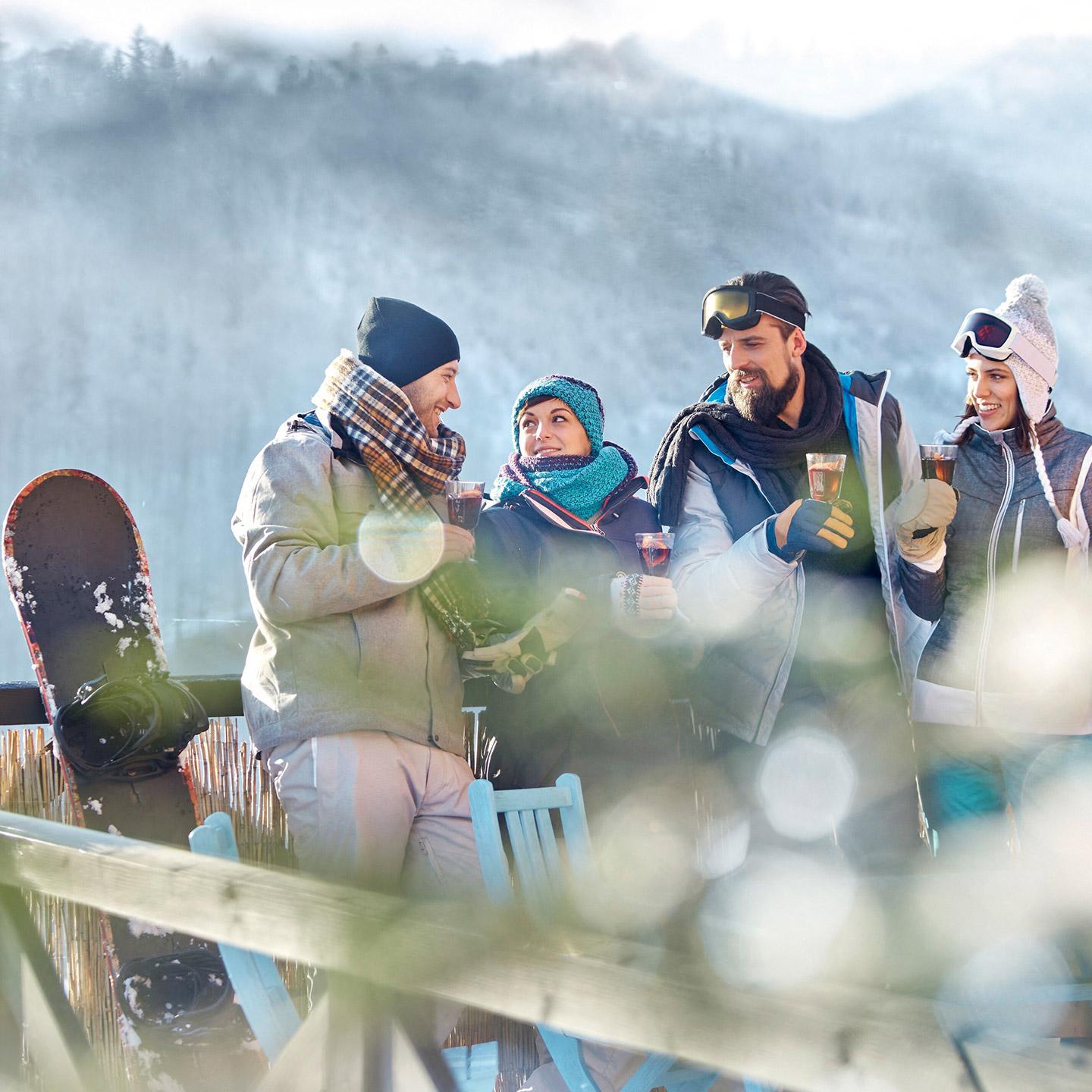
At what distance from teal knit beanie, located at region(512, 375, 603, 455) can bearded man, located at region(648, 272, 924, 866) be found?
25 centimetres

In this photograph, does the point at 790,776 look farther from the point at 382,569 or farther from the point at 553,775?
the point at 382,569

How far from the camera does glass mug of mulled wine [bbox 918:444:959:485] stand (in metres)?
2.36

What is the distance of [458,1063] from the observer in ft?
9.30

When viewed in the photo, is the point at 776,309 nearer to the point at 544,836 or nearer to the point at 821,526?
the point at 821,526

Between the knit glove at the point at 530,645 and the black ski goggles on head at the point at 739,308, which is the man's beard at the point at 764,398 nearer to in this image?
the black ski goggles on head at the point at 739,308

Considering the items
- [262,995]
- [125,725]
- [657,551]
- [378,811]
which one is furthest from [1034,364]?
[125,725]

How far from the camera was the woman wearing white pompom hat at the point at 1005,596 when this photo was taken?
2.50 m

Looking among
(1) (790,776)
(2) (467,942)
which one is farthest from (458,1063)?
(2) (467,942)

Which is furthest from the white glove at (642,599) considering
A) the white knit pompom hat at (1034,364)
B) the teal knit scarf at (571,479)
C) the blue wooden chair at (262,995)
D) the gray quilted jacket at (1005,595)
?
the blue wooden chair at (262,995)

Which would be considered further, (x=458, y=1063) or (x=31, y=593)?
(x=31, y=593)

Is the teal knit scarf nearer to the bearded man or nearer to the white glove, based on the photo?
the bearded man

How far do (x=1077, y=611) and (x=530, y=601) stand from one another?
1.24 metres

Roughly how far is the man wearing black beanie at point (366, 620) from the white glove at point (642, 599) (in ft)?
1.24

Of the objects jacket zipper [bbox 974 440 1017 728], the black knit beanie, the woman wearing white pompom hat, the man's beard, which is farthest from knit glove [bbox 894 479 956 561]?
the black knit beanie
